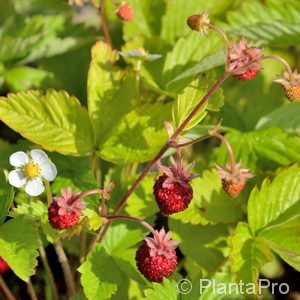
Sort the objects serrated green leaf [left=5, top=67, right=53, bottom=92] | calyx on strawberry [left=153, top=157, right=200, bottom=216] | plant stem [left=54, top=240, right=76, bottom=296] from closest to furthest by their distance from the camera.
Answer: calyx on strawberry [left=153, top=157, right=200, bottom=216] < plant stem [left=54, top=240, right=76, bottom=296] < serrated green leaf [left=5, top=67, right=53, bottom=92]

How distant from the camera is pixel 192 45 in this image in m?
1.61

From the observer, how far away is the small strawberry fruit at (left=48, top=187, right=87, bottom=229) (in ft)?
3.55

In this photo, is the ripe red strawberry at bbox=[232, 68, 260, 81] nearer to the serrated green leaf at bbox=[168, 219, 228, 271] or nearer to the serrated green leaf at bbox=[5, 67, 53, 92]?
the serrated green leaf at bbox=[168, 219, 228, 271]

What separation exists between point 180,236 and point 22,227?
51 cm

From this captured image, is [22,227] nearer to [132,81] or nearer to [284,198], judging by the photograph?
[132,81]

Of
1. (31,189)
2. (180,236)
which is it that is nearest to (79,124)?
(31,189)

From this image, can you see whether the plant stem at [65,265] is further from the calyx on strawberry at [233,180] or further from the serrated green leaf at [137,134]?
the calyx on strawberry at [233,180]

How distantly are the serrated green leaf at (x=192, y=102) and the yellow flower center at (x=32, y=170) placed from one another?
333mm

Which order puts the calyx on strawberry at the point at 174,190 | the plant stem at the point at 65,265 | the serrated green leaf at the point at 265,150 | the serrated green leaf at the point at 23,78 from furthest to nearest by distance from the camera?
the serrated green leaf at the point at 23,78, the serrated green leaf at the point at 265,150, the plant stem at the point at 65,265, the calyx on strawberry at the point at 174,190

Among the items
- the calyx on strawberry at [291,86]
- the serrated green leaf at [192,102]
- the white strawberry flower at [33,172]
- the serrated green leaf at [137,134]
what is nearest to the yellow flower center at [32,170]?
the white strawberry flower at [33,172]

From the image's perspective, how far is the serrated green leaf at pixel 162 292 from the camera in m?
1.21

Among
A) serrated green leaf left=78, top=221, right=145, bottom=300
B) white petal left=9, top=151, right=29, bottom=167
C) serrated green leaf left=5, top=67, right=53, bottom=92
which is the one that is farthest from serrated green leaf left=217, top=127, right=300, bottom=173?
serrated green leaf left=5, top=67, right=53, bottom=92

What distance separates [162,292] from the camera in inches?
48.3

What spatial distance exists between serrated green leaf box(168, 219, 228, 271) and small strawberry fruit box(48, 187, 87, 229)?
450 mm
